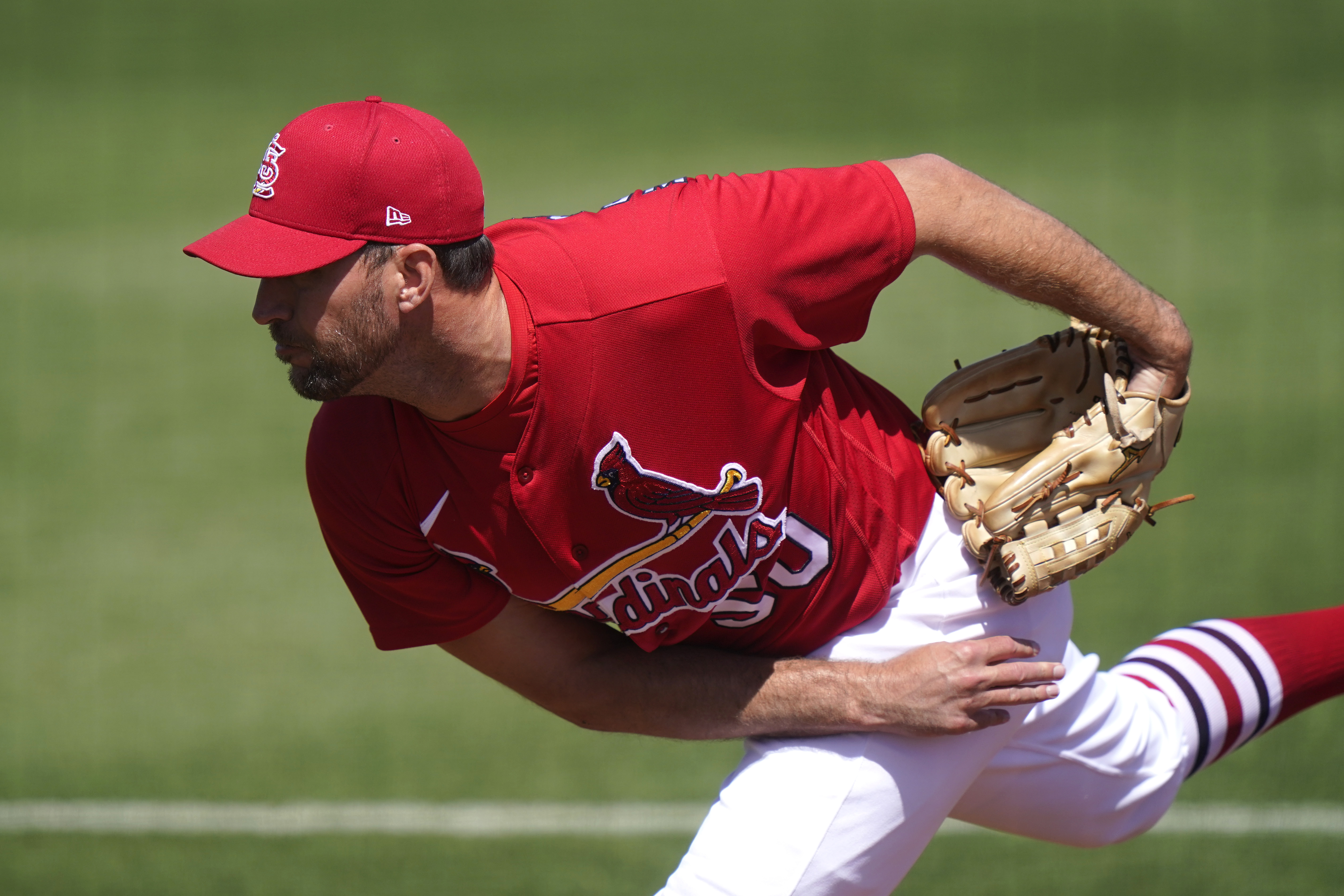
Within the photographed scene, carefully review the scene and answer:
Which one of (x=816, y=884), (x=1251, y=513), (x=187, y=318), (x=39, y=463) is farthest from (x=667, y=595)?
(x=187, y=318)

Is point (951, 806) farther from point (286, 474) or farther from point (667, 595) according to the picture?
point (286, 474)

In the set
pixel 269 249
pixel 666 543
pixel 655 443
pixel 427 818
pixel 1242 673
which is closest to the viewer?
pixel 269 249

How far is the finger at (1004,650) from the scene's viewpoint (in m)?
2.40

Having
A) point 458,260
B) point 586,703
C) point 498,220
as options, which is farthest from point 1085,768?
point 498,220

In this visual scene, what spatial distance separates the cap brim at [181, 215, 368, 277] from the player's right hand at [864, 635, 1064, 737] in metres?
1.21

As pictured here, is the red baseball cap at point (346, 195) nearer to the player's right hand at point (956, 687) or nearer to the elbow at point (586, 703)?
the elbow at point (586, 703)

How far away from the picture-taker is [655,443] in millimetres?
2207

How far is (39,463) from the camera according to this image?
556cm

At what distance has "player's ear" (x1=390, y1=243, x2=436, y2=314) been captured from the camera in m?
2.06

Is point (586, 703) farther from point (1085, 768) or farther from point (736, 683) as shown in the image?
point (1085, 768)

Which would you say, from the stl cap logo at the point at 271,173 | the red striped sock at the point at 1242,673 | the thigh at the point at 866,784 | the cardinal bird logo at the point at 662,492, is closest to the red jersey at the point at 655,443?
the cardinal bird logo at the point at 662,492

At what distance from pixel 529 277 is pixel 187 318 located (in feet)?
16.3

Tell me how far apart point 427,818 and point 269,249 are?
6.71 feet

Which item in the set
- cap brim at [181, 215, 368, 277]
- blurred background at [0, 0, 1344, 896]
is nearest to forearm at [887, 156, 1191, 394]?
cap brim at [181, 215, 368, 277]
